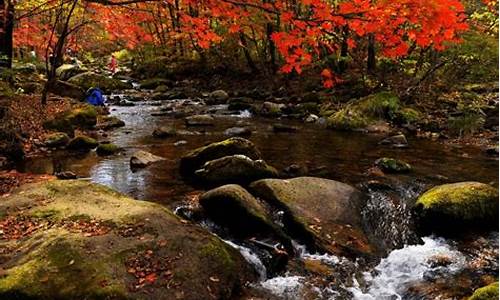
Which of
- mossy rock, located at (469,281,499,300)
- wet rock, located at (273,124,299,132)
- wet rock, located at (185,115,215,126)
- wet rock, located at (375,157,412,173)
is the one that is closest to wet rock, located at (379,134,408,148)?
wet rock, located at (375,157,412,173)

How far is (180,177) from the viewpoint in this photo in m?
9.62

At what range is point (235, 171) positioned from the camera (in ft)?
29.2

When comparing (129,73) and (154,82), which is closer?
(154,82)

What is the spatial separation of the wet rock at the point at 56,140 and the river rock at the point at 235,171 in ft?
16.6

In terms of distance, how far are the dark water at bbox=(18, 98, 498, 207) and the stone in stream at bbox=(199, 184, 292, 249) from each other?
45.3 inches

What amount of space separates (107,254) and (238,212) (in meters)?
2.27

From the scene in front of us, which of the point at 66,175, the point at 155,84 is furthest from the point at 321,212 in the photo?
the point at 155,84

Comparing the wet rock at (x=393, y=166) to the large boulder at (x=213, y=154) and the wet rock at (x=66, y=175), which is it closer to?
the large boulder at (x=213, y=154)

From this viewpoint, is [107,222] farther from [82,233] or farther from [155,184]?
[155,184]

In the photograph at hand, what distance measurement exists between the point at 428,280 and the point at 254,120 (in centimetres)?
1116

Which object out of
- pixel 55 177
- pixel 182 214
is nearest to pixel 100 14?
pixel 55 177

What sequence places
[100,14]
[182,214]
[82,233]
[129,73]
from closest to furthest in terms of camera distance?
[82,233]
[182,214]
[100,14]
[129,73]

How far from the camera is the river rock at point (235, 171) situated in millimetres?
8883

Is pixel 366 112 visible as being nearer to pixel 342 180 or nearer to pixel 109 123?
pixel 342 180
